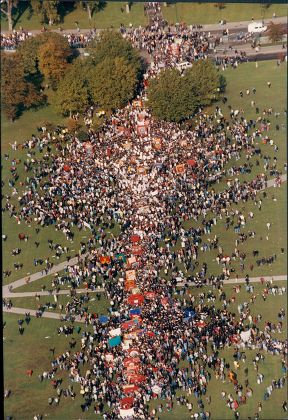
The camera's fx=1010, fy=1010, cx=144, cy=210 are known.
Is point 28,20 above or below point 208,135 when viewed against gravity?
above

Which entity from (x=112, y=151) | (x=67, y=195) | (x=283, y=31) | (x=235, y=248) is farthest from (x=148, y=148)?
(x=283, y=31)

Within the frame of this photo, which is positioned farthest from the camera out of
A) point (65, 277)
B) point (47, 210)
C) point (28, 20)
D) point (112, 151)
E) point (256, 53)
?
point (28, 20)

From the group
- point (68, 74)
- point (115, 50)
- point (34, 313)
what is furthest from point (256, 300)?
point (115, 50)

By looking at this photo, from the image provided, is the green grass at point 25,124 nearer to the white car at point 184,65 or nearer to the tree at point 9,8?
the white car at point 184,65

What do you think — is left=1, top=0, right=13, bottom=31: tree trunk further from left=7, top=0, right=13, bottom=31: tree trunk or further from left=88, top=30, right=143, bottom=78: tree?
left=88, top=30, right=143, bottom=78: tree

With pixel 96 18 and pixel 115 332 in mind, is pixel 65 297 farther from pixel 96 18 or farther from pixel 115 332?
pixel 96 18

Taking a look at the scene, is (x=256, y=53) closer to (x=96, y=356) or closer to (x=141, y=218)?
(x=141, y=218)

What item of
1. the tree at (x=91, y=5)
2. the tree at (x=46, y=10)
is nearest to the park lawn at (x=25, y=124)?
the tree at (x=46, y=10)
